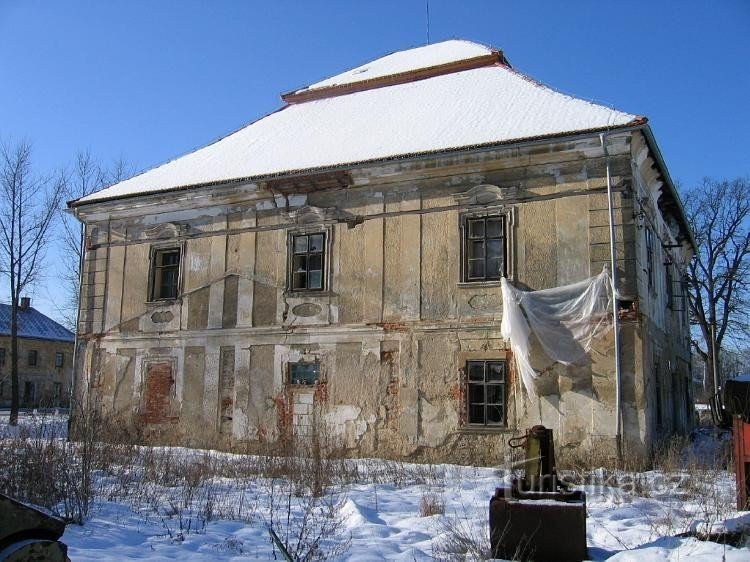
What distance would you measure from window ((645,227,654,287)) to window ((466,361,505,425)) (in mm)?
3379

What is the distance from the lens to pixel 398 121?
1442 centimetres

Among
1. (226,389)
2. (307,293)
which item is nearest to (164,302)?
(226,389)

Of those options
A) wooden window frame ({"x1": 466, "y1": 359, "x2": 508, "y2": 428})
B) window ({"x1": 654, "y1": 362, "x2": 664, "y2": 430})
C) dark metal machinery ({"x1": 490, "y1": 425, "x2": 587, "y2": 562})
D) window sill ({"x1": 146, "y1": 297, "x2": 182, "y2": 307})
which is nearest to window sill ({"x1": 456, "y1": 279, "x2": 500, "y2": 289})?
wooden window frame ({"x1": 466, "y1": 359, "x2": 508, "y2": 428})

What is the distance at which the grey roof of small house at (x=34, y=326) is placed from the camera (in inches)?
1611

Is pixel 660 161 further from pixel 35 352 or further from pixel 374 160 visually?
pixel 35 352

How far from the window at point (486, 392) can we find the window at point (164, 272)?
22.6 feet

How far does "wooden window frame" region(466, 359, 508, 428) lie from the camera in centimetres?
1148

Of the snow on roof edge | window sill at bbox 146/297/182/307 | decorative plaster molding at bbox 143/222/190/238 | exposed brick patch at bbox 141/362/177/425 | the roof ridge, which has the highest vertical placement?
the roof ridge

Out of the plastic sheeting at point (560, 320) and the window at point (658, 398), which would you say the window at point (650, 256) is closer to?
the window at point (658, 398)

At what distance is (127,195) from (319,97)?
552cm

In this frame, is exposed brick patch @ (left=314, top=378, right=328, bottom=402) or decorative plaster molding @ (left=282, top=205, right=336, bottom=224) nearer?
exposed brick patch @ (left=314, top=378, right=328, bottom=402)

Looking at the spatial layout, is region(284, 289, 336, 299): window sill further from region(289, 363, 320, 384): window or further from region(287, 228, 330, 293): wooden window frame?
region(289, 363, 320, 384): window

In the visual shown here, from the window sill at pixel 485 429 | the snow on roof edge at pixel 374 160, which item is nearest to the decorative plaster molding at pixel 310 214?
the snow on roof edge at pixel 374 160

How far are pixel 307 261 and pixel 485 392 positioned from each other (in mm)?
4360
